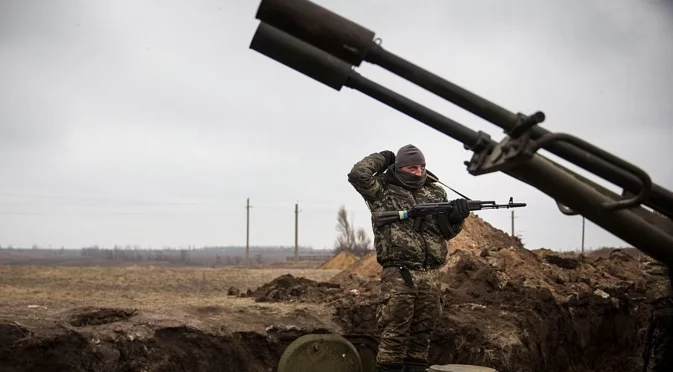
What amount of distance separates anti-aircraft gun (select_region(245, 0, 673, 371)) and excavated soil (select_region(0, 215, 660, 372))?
12.7ft

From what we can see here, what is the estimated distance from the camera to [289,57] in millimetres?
3734

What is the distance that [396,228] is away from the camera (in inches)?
258

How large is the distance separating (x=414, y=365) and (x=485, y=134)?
3298mm

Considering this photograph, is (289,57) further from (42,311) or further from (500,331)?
(500,331)

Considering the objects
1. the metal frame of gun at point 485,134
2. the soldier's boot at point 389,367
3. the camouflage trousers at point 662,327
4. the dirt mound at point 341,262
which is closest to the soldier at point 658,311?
the camouflage trousers at point 662,327

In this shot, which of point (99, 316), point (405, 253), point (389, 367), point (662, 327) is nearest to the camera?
point (662, 327)

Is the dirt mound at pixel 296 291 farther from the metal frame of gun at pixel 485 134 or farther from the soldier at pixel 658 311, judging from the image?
the metal frame of gun at pixel 485 134

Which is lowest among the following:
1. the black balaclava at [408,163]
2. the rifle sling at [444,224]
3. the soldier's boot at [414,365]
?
the soldier's boot at [414,365]

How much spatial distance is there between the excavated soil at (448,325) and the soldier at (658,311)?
5.93 feet

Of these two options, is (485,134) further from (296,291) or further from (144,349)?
(296,291)

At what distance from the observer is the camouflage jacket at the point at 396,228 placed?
648 centimetres

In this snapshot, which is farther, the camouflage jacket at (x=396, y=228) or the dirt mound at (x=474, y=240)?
the dirt mound at (x=474, y=240)

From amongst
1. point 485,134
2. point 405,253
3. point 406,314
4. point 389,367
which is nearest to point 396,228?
point 405,253

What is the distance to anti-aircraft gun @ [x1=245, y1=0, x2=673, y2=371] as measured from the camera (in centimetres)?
350
